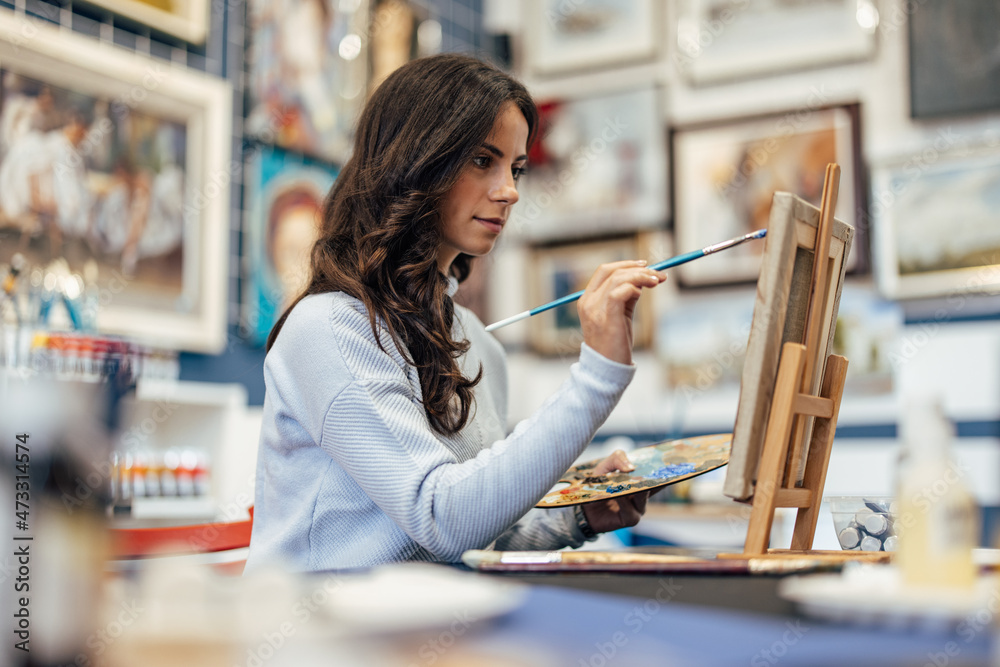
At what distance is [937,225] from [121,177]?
2.81 metres

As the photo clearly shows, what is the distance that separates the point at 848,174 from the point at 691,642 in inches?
132

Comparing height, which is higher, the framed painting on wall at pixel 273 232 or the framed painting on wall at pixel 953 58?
the framed painting on wall at pixel 953 58

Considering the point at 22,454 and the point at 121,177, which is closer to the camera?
the point at 22,454

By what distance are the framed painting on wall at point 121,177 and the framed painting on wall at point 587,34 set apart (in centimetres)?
173

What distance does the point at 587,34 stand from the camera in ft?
13.8

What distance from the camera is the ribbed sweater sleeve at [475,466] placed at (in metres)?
1.13

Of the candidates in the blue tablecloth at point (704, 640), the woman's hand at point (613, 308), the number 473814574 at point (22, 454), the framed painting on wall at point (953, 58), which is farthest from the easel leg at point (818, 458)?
the framed painting on wall at point (953, 58)

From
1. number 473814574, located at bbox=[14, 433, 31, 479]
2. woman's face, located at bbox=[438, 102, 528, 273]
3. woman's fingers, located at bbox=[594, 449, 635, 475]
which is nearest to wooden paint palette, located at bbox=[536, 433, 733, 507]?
woman's fingers, located at bbox=[594, 449, 635, 475]

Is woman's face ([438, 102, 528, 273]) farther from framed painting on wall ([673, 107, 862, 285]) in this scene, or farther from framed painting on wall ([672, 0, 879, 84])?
framed painting on wall ([672, 0, 879, 84])

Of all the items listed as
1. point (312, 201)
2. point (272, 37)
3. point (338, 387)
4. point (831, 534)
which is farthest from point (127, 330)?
point (831, 534)

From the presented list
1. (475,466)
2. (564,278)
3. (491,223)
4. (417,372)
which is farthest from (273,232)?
(475,466)

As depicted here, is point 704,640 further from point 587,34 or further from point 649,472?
point 587,34

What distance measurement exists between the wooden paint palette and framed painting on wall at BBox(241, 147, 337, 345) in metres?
1.90

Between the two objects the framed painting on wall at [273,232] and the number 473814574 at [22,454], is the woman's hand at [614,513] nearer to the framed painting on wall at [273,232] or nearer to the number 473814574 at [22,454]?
the number 473814574 at [22,454]
